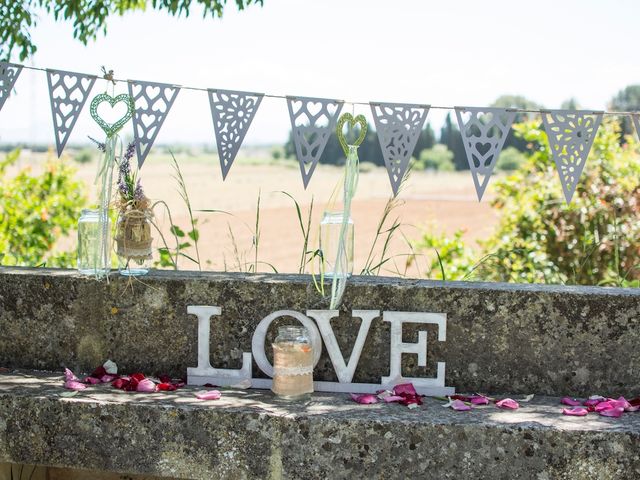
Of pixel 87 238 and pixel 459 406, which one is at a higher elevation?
pixel 87 238

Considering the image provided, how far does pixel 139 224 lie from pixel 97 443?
2.61 feet

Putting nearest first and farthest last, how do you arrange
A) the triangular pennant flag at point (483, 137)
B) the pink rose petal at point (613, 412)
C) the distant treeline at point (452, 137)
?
the pink rose petal at point (613, 412) < the triangular pennant flag at point (483, 137) < the distant treeline at point (452, 137)

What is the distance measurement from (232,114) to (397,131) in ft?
1.97

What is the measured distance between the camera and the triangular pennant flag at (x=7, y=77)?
11.1 ft

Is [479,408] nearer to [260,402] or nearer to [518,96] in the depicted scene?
[260,402]

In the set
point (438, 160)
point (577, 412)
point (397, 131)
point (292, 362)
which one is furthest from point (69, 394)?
point (438, 160)

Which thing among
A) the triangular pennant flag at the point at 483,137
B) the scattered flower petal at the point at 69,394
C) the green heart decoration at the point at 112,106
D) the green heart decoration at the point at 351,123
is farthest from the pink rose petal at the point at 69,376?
the triangular pennant flag at the point at 483,137

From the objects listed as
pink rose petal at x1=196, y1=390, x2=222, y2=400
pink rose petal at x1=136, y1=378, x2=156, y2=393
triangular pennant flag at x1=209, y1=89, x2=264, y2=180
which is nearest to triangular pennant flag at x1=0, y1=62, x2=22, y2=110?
triangular pennant flag at x1=209, y1=89, x2=264, y2=180

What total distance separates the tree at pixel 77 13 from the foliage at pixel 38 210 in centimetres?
125

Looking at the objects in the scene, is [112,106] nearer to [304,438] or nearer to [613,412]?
[304,438]

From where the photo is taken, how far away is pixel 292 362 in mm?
2893

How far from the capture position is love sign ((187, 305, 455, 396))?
2986 mm

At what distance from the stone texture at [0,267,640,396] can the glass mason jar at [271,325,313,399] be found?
15 cm

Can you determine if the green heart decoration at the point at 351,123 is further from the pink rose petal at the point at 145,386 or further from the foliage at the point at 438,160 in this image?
the foliage at the point at 438,160
